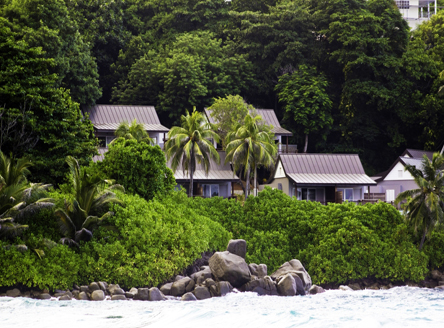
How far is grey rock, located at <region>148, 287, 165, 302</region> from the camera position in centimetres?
2528

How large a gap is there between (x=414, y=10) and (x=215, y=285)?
8171 cm

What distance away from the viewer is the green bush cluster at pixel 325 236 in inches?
1257

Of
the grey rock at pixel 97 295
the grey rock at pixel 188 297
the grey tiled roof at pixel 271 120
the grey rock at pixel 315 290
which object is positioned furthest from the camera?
the grey tiled roof at pixel 271 120

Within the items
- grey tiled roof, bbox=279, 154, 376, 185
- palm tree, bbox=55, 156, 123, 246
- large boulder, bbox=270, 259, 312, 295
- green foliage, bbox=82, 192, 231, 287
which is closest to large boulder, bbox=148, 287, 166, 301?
green foliage, bbox=82, 192, 231, 287

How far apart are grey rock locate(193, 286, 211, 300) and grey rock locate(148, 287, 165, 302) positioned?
1.51 meters

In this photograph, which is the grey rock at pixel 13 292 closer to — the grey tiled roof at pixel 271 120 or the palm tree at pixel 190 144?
the palm tree at pixel 190 144

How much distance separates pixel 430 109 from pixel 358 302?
46.7 m

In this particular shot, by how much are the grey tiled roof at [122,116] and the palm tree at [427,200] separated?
115 feet

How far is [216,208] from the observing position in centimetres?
3519

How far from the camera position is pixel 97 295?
2472 cm

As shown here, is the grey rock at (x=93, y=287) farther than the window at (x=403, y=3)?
No

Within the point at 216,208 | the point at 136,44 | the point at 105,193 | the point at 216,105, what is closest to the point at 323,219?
the point at 216,208

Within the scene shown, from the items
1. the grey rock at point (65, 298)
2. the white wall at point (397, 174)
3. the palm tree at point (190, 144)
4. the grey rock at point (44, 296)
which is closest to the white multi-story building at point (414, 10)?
the white wall at point (397, 174)

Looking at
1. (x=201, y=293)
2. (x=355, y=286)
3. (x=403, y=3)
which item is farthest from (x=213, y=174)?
(x=403, y=3)
